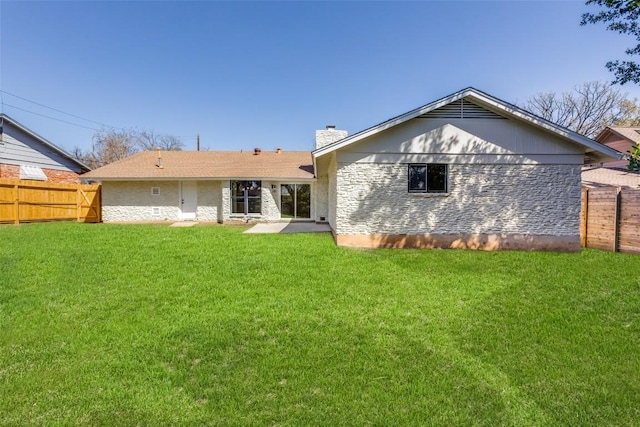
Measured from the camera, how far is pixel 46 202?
1661cm

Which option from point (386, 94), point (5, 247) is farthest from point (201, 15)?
point (5, 247)

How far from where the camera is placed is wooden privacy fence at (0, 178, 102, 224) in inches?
587

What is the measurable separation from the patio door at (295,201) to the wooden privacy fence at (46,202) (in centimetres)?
1071

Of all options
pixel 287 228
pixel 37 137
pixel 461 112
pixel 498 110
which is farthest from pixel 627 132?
pixel 37 137

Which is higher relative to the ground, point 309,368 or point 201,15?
point 201,15

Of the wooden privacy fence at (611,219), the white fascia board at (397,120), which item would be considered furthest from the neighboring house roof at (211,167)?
the wooden privacy fence at (611,219)

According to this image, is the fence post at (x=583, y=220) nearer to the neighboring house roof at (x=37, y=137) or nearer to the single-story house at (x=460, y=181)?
the single-story house at (x=460, y=181)

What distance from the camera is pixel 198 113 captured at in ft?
87.4

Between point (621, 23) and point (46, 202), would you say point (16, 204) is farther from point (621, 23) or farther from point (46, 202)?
point (621, 23)

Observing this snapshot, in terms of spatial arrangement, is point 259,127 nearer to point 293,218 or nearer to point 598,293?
point 293,218

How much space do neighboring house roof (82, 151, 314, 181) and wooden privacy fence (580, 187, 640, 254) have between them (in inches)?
453

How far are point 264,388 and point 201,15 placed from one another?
1480 cm

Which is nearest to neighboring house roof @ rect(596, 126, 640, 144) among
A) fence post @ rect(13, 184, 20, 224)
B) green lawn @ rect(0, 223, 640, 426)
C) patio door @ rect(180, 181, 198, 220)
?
green lawn @ rect(0, 223, 640, 426)

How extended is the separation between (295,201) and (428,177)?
28.3ft
